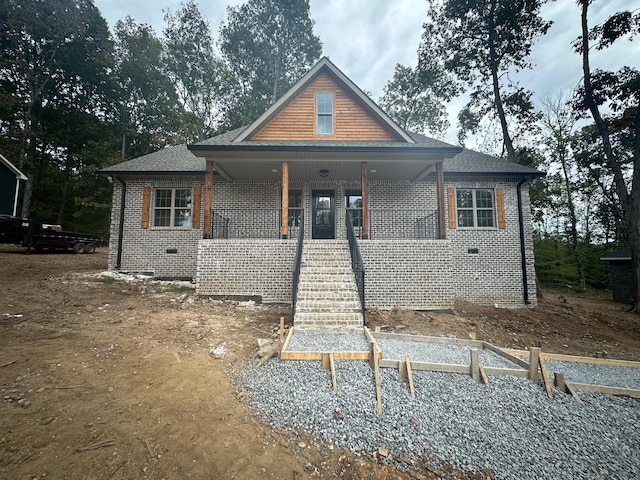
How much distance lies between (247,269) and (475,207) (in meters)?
8.18

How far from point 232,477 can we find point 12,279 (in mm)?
9667

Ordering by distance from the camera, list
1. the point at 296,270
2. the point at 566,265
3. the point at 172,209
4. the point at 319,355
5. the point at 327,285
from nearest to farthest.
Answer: the point at 319,355
the point at 296,270
the point at 327,285
the point at 172,209
the point at 566,265

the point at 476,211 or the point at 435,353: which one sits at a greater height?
the point at 476,211

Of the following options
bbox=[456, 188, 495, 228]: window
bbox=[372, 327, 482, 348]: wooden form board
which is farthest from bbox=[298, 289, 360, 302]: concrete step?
bbox=[456, 188, 495, 228]: window

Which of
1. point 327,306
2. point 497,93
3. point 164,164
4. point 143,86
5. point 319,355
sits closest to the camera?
point 319,355

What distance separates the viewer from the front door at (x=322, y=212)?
1012 cm

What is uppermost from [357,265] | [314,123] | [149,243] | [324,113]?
[324,113]

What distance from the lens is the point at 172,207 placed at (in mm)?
9734

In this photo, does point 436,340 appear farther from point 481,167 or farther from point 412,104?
point 412,104

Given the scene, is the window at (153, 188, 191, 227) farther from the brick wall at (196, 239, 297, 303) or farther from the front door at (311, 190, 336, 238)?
the front door at (311, 190, 336, 238)

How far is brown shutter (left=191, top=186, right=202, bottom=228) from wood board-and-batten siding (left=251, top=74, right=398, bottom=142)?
3.06m

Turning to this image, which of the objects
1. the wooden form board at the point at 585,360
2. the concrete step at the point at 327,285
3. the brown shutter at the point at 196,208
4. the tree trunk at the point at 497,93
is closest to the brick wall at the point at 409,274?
the concrete step at the point at 327,285

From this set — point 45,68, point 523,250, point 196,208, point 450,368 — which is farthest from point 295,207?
point 45,68

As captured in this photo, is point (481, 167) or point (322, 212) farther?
point (322, 212)
